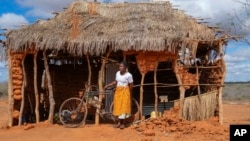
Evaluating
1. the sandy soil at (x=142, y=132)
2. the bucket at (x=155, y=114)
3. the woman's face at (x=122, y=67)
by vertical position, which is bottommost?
the sandy soil at (x=142, y=132)

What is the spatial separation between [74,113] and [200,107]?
378 cm

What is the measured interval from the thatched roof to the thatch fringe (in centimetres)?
167

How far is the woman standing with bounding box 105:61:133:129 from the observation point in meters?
11.7

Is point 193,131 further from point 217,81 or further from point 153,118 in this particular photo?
point 217,81

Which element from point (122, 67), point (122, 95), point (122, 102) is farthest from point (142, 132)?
point (122, 67)

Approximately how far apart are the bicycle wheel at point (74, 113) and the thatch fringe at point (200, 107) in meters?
3.04

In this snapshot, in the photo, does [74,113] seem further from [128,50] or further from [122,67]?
[128,50]

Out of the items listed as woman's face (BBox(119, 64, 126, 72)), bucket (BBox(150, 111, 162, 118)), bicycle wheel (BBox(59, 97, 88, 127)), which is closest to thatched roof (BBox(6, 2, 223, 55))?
woman's face (BBox(119, 64, 126, 72))

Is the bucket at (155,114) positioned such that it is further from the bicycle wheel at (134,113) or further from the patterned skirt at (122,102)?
the patterned skirt at (122,102)

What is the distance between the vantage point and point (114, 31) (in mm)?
12992

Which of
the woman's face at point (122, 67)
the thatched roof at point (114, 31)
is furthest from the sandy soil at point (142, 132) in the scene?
the thatched roof at point (114, 31)

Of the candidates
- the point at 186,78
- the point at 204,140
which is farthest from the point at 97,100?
the point at 204,140

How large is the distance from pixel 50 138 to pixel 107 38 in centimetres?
344

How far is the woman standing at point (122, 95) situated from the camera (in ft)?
38.5
